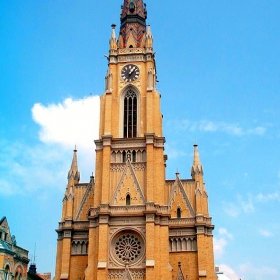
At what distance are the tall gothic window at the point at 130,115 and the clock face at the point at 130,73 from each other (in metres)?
1.49

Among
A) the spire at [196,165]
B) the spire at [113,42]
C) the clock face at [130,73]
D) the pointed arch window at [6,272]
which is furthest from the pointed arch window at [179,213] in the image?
the spire at [113,42]

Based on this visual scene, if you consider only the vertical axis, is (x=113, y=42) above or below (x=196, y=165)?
above

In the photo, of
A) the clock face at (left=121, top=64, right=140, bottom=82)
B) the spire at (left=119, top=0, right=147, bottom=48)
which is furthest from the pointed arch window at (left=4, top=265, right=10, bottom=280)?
the spire at (left=119, top=0, right=147, bottom=48)

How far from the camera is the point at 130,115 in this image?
54.6m

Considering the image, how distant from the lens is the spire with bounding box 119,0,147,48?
5978cm

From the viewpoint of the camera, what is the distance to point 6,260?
3494 centimetres

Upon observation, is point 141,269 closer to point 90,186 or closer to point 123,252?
point 123,252

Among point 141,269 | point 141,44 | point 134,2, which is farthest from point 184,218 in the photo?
point 134,2

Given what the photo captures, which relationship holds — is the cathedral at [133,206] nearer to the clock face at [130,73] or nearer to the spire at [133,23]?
the clock face at [130,73]

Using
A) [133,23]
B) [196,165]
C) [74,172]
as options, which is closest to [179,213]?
[196,165]

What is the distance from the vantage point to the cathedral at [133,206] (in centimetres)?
4691

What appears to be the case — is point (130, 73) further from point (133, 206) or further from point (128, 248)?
point (128, 248)

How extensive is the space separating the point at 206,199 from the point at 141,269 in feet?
34.3

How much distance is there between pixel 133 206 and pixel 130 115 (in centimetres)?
1116
